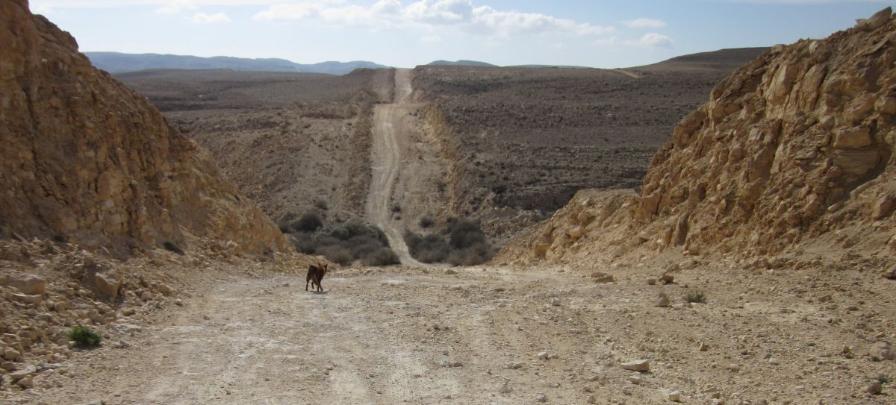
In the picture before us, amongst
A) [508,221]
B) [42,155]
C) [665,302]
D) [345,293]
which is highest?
[42,155]

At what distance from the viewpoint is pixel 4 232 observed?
10.6m

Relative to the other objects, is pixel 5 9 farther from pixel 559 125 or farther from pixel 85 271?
pixel 559 125

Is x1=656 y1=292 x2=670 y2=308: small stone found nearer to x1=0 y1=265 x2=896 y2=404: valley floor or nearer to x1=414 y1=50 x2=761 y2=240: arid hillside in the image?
x1=0 y1=265 x2=896 y2=404: valley floor

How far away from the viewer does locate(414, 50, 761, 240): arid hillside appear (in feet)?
123

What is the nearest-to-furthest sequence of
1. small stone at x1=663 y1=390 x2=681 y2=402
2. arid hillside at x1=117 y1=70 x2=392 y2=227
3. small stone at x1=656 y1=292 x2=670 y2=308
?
1. small stone at x1=663 y1=390 x2=681 y2=402
2. small stone at x1=656 y1=292 x2=670 y2=308
3. arid hillside at x1=117 y1=70 x2=392 y2=227

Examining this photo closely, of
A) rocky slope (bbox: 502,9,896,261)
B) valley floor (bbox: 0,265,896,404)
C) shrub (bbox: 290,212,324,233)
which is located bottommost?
shrub (bbox: 290,212,324,233)

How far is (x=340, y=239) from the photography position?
31953mm

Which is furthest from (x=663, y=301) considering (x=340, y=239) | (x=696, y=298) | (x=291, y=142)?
(x=291, y=142)

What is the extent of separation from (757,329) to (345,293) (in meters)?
7.00

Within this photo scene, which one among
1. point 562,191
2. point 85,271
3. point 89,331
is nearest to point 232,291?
point 85,271

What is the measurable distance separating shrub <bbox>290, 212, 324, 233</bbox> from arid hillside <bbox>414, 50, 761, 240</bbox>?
670 cm

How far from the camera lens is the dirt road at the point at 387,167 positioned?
34.5 metres

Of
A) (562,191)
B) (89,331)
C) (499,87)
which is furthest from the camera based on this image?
(499,87)

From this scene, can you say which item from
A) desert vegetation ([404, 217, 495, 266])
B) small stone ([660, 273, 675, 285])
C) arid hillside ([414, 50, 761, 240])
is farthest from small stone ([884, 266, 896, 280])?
arid hillside ([414, 50, 761, 240])
